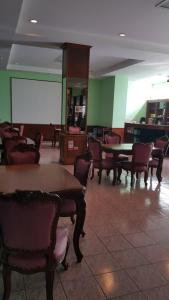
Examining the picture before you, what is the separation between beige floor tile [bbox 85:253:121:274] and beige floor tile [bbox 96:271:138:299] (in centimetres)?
7

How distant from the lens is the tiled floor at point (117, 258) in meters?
1.95

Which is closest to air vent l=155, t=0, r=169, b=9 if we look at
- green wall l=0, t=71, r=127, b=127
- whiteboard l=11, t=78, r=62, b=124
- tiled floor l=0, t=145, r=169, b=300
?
tiled floor l=0, t=145, r=169, b=300

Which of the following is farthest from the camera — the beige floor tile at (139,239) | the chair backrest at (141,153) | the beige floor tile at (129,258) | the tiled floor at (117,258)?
the chair backrest at (141,153)

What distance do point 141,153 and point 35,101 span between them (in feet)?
22.7

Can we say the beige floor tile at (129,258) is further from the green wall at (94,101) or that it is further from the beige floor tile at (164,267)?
the green wall at (94,101)

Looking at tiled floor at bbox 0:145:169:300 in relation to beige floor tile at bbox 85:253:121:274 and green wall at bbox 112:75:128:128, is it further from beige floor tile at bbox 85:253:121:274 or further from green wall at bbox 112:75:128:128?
green wall at bbox 112:75:128:128

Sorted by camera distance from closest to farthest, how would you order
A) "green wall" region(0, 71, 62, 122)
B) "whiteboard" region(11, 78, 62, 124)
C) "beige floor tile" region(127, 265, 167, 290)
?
"beige floor tile" region(127, 265, 167, 290) < "green wall" region(0, 71, 62, 122) < "whiteboard" region(11, 78, 62, 124)

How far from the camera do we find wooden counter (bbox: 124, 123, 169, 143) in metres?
8.83

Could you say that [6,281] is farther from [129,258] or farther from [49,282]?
[129,258]

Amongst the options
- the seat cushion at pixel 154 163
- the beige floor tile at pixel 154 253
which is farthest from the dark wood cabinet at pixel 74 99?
the beige floor tile at pixel 154 253

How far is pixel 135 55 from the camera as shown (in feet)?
21.3

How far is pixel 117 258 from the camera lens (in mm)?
2424

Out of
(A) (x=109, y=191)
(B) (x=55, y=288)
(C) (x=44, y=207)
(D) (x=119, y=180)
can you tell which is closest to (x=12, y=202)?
(C) (x=44, y=207)

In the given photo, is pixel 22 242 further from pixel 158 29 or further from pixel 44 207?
pixel 158 29
